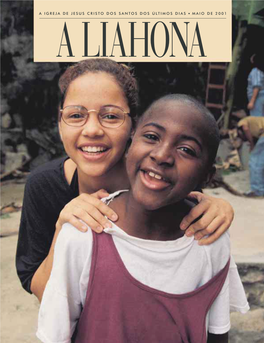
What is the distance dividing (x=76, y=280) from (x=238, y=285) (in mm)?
476

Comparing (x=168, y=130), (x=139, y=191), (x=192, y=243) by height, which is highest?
(x=168, y=130)

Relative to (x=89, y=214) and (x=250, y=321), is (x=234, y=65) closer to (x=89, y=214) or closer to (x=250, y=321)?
(x=250, y=321)

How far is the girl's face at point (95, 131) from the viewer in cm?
124

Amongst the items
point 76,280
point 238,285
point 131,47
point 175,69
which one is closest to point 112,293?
point 76,280

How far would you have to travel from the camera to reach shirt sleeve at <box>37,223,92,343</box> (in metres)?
1.01

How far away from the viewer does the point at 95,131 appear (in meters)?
1.22

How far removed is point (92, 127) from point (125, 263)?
415 millimetres

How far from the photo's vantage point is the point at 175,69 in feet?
18.4

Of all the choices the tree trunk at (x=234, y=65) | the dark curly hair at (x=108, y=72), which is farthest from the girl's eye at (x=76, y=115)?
the tree trunk at (x=234, y=65)

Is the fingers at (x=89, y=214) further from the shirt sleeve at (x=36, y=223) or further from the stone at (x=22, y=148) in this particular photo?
the stone at (x=22, y=148)

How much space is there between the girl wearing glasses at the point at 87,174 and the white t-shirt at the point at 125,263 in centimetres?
4

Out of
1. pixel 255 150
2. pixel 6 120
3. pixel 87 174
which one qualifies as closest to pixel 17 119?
pixel 6 120

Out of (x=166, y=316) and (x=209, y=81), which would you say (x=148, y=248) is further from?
(x=209, y=81)

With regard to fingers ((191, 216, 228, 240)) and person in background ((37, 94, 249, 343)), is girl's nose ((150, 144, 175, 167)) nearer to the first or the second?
person in background ((37, 94, 249, 343))
